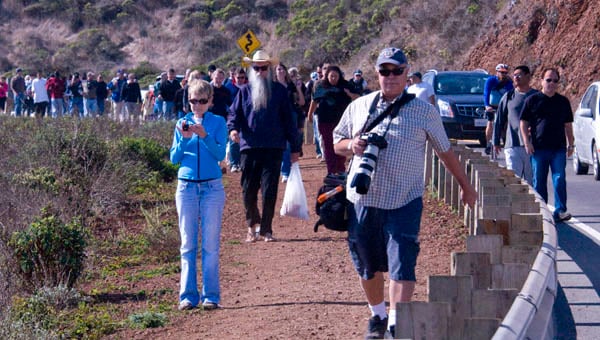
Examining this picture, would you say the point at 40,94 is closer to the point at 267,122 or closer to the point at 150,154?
the point at 150,154

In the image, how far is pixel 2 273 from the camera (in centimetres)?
883

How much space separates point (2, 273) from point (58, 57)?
59761 mm

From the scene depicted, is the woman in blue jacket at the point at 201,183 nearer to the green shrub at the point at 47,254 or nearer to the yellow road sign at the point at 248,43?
the green shrub at the point at 47,254

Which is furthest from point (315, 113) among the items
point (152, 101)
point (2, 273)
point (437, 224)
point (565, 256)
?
point (152, 101)

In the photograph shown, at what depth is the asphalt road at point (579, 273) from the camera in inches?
309

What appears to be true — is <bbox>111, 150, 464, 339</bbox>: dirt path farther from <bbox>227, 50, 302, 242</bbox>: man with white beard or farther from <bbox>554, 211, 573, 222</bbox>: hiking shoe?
<bbox>554, 211, 573, 222</bbox>: hiking shoe

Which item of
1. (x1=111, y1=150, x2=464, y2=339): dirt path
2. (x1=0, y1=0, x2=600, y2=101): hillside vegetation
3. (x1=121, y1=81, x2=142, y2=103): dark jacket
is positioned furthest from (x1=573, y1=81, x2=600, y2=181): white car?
(x1=121, y1=81, x2=142, y2=103): dark jacket

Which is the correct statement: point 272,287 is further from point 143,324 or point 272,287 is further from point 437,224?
Answer: point 437,224

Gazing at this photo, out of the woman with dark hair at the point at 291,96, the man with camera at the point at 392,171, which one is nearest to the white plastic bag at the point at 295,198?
the woman with dark hair at the point at 291,96

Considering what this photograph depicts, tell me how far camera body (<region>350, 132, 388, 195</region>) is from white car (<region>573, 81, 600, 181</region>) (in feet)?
38.1

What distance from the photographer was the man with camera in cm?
602

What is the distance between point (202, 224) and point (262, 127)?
2576mm

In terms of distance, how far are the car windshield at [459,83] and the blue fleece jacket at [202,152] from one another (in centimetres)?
1720

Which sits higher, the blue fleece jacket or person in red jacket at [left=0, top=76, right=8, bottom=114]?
person in red jacket at [left=0, top=76, right=8, bottom=114]
